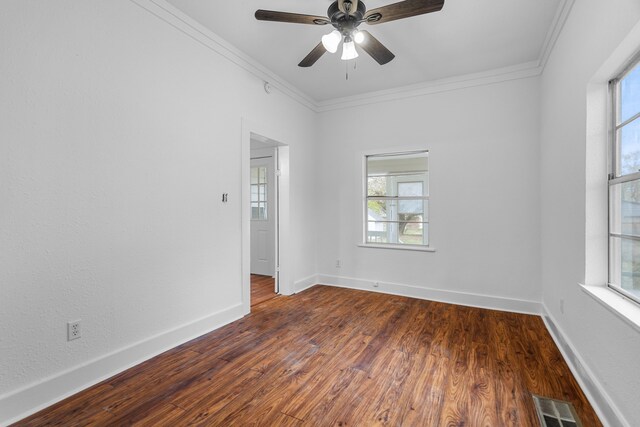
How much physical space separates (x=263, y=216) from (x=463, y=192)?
3.30 meters

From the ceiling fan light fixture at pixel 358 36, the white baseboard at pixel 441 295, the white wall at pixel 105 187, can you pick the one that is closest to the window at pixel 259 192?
the white baseboard at pixel 441 295

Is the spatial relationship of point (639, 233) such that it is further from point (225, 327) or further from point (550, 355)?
point (225, 327)

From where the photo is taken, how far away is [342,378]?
6.87 feet

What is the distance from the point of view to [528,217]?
343cm

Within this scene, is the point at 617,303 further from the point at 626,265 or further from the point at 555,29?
the point at 555,29

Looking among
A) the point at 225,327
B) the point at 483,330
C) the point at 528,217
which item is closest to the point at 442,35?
the point at 528,217

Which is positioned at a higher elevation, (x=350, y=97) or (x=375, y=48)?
(x=350, y=97)

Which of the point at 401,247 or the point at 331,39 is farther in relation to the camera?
the point at 401,247

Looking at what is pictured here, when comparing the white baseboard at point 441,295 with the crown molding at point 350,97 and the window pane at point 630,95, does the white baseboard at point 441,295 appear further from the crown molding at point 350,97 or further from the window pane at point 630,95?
the crown molding at point 350,97

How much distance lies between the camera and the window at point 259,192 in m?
5.38

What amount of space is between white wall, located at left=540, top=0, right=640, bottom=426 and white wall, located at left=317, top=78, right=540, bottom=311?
0.26m

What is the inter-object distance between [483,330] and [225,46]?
12.5ft

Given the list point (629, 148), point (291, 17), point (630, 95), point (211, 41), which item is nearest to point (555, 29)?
point (630, 95)

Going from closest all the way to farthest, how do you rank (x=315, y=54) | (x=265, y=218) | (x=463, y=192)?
(x=315, y=54), (x=463, y=192), (x=265, y=218)
